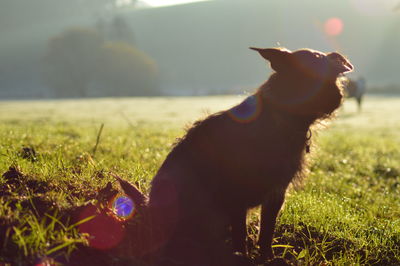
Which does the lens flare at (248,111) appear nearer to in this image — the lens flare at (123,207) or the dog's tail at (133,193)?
the dog's tail at (133,193)

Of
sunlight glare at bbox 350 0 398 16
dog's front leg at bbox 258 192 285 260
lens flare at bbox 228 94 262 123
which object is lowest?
dog's front leg at bbox 258 192 285 260

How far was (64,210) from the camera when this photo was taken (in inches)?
116

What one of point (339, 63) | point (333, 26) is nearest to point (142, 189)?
point (339, 63)

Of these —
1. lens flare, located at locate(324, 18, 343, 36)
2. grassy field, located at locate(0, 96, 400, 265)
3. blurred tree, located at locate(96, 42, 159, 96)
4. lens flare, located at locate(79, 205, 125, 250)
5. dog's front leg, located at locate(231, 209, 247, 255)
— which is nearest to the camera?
grassy field, located at locate(0, 96, 400, 265)

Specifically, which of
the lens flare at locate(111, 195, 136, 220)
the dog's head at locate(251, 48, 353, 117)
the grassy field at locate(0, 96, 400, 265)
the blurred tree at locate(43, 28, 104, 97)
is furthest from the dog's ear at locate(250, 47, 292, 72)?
the blurred tree at locate(43, 28, 104, 97)

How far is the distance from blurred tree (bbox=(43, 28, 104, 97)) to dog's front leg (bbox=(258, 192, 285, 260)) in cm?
6786

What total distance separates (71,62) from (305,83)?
6855cm

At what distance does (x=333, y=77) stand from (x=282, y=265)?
172cm

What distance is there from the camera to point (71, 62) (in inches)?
2603

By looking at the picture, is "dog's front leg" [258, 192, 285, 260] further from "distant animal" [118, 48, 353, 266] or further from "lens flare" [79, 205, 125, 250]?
"lens flare" [79, 205, 125, 250]

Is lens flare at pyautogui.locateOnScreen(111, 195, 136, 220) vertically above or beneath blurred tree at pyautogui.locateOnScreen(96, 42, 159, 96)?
above

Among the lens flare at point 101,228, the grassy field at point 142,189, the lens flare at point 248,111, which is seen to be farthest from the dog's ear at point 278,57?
the lens flare at point 101,228

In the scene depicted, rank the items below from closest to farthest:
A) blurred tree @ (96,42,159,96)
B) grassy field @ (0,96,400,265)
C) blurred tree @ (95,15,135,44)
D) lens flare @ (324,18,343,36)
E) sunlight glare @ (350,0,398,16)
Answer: grassy field @ (0,96,400,265) → blurred tree @ (96,42,159,96) → blurred tree @ (95,15,135,44) → lens flare @ (324,18,343,36) → sunlight glare @ (350,0,398,16)

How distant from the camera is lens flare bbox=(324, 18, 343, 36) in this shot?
104m
